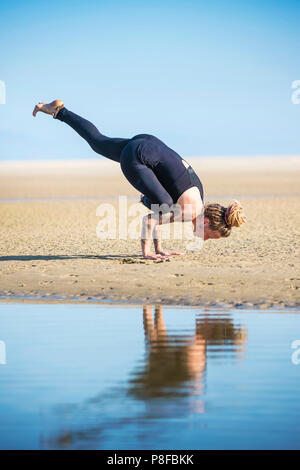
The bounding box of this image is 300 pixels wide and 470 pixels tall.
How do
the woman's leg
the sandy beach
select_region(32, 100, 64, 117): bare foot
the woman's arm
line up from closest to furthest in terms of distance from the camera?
the sandy beach, the woman's leg, select_region(32, 100, 64, 117): bare foot, the woman's arm

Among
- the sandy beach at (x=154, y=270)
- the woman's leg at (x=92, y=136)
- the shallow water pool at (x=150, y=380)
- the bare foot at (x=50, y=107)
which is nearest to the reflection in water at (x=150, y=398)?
the shallow water pool at (x=150, y=380)

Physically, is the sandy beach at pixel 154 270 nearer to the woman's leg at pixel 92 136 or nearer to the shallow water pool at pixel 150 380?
the shallow water pool at pixel 150 380

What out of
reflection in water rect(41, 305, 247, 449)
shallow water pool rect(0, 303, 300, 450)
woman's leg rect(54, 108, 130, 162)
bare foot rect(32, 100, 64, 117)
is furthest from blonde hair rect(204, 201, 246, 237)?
reflection in water rect(41, 305, 247, 449)

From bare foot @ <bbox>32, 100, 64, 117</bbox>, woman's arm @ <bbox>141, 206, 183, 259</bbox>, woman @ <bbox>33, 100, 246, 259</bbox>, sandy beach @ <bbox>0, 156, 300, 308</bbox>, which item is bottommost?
sandy beach @ <bbox>0, 156, 300, 308</bbox>

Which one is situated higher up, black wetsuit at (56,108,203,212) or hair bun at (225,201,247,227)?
black wetsuit at (56,108,203,212)

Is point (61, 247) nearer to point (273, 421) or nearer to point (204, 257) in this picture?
point (204, 257)

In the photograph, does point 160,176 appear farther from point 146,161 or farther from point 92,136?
point 92,136

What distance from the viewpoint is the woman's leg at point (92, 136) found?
8.22 meters

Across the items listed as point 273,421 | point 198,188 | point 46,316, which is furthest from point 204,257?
point 273,421

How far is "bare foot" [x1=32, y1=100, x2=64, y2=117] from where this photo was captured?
8335mm

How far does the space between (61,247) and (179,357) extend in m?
6.91

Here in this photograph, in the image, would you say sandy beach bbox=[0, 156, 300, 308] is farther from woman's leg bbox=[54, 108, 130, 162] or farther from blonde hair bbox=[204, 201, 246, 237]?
woman's leg bbox=[54, 108, 130, 162]

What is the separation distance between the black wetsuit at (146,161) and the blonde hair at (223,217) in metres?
0.40

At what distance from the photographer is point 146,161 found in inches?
330
